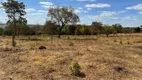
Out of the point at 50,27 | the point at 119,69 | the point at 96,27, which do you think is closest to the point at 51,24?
the point at 50,27

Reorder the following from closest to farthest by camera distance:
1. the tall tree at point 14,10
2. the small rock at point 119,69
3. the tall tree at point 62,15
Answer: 1. the small rock at point 119,69
2. the tall tree at point 14,10
3. the tall tree at point 62,15

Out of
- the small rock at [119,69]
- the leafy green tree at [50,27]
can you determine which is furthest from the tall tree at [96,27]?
the small rock at [119,69]

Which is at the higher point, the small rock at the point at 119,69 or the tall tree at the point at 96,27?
the tall tree at the point at 96,27

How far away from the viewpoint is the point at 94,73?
13.6 m

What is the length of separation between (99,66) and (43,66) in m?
3.51

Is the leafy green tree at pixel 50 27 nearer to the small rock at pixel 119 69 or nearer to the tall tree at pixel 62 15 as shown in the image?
the tall tree at pixel 62 15

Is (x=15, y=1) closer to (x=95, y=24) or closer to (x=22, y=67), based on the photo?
(x=22, y=67)

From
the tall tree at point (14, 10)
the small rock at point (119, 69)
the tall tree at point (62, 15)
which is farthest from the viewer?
the tall tree at point (62, 15)

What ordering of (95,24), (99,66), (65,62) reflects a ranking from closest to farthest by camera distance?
(99,66) < (65,62) < (95,24)

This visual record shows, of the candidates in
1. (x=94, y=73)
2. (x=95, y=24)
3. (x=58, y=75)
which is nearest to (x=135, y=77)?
(x=94, y=73)

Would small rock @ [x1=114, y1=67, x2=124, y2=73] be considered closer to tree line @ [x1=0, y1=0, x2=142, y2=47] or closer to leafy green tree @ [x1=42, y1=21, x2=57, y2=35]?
tree line @ [x1=0, y1=0, x2=142, y2=47]

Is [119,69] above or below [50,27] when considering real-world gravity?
below

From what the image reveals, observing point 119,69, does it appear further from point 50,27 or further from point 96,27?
point 96,27

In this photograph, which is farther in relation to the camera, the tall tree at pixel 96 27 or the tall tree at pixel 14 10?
the tall tree at pixel 96 27
